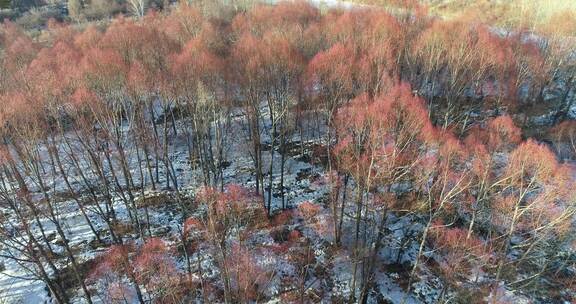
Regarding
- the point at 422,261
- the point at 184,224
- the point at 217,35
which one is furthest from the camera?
the point at 217,35

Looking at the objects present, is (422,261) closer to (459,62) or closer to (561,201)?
(561,201)

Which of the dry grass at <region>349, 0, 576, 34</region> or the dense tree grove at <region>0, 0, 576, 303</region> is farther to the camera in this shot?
the dry grass at <region>349, 0, 576, 34</region>

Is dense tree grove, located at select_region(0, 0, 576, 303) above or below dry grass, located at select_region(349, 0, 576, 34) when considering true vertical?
below

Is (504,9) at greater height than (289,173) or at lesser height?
greater

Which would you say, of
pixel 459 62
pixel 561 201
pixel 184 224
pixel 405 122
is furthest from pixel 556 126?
pixel 184 224

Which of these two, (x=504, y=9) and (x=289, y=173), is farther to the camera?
(x=504, y=9)

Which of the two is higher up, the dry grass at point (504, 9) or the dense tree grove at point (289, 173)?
the dry grass at point (504, 9)

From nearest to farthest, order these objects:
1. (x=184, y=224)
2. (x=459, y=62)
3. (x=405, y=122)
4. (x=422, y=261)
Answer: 1. (x=405, y=122)
2. (x=422, y=261)
3. (x=184, y=224)
4. (x=459, y=62)

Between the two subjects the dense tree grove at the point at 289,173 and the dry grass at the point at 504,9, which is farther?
the dry grass at the point at 504,9
